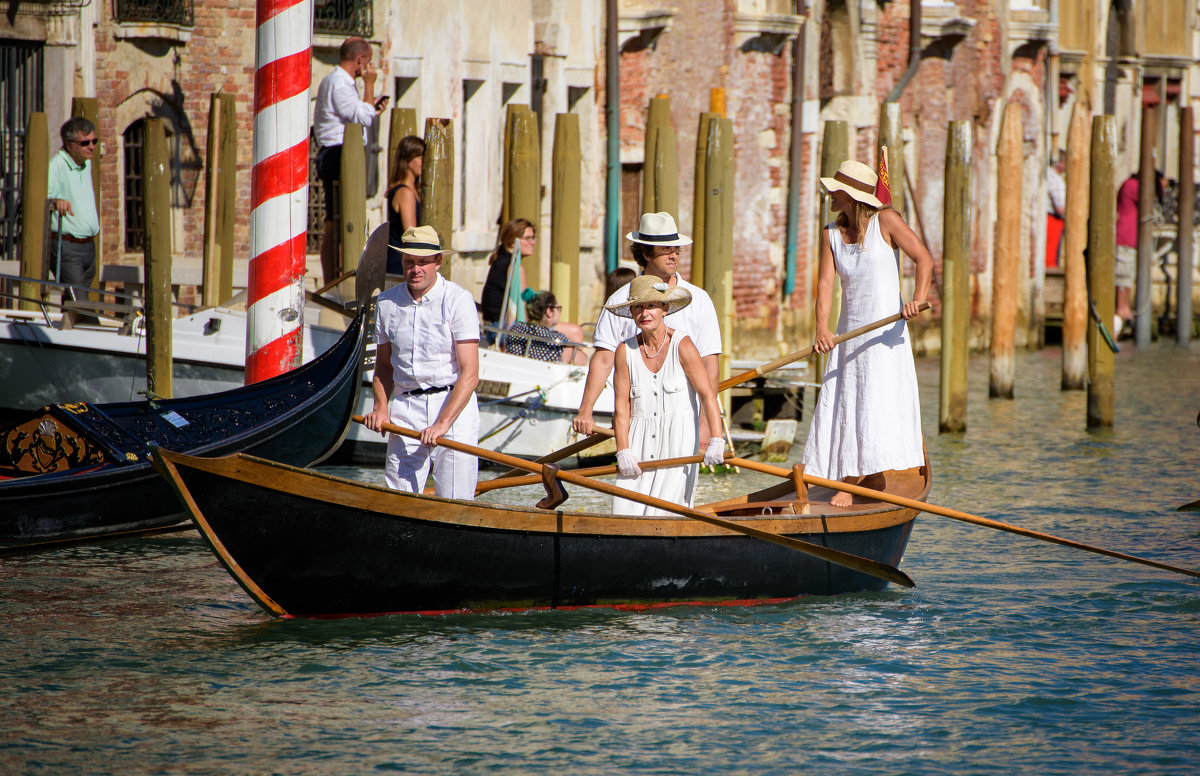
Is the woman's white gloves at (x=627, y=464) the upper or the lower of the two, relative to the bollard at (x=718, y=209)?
lower

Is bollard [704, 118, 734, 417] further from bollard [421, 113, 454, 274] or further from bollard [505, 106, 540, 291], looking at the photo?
bollard [421, 113, 454, 274]

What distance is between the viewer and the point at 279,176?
802cm

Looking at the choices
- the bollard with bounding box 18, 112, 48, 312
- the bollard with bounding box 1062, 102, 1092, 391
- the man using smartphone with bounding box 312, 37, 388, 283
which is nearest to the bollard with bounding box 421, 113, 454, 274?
the man using smartphone with bounding box 312, 37, 388, 283

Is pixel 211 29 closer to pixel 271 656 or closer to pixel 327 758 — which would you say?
pixel 271 656

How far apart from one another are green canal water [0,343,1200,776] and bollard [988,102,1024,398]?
17.0 feet

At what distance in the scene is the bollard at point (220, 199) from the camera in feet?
40.5

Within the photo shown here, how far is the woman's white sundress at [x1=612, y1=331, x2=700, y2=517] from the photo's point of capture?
261 inches

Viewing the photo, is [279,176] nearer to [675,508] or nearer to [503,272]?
[675,508]

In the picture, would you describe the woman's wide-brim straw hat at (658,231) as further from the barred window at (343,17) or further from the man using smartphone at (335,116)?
the barred window at (343,17)

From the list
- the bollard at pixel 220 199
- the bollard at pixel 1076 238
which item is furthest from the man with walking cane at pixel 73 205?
the bollard at pixel 1076 238

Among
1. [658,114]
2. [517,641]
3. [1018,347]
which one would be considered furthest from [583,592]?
[1018,347]

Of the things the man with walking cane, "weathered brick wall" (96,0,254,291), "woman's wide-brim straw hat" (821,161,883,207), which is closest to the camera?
"woman's wide-brim straw hat" (821,161,883,207)

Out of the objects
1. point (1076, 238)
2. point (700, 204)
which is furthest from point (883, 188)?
point (1076, 238)

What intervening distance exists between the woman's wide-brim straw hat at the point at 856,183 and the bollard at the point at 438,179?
3.31 meters
